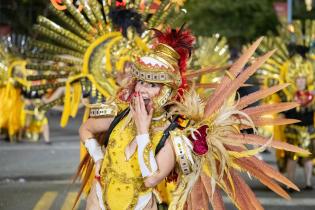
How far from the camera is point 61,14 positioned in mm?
8383

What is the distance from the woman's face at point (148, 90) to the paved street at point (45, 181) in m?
4.59

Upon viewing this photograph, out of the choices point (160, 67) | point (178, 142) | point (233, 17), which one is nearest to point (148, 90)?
point (160, 67)

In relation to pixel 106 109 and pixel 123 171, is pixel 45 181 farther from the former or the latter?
pixel 123 171

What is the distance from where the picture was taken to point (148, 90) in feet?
17.1

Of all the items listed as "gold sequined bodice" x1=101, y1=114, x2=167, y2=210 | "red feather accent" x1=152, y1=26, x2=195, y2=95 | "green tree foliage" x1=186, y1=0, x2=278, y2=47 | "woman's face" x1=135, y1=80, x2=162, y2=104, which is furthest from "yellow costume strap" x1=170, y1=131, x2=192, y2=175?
"green tree foliage" x1=186, y1=0, x2=278, y2=47

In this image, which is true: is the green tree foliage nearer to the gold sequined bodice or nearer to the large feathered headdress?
the large feathered headdress

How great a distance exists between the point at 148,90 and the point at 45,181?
6.99 m

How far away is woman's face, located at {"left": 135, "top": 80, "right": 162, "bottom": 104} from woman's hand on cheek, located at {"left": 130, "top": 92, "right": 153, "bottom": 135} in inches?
1.8

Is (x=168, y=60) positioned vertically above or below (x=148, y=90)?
above

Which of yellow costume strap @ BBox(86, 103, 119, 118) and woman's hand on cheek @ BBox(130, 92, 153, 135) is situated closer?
woman's hand on cheek @ BBox(130, 92, 153, 135)

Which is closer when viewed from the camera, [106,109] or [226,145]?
[226,145]

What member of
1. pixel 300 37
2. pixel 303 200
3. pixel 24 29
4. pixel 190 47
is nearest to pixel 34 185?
pixel 303 200

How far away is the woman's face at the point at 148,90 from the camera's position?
5.20 metres

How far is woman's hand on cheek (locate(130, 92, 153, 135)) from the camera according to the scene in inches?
202
